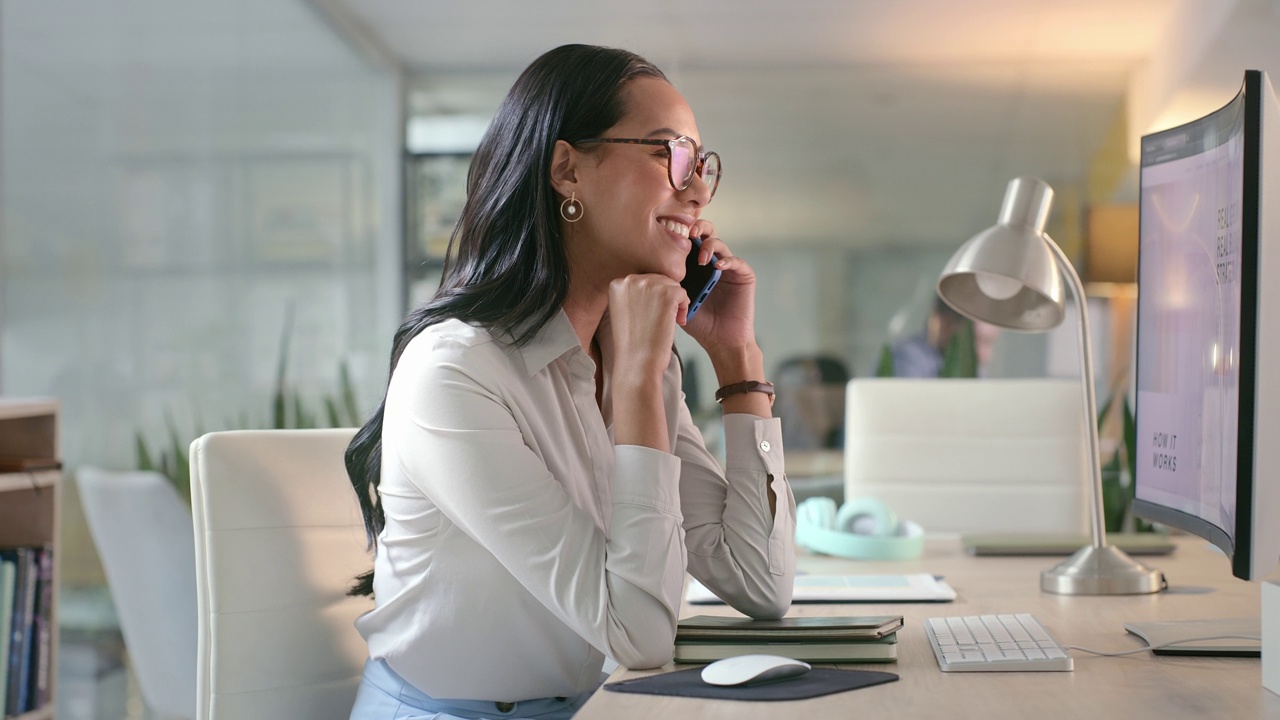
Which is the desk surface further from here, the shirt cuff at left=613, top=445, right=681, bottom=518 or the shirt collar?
the shirt collar

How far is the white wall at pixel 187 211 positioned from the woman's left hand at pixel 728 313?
2928mm

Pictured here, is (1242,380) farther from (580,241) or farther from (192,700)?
(192,700)

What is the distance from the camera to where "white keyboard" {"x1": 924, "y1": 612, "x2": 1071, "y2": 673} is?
107 centimetres

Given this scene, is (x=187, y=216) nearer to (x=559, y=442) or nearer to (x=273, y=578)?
(x=273, y=578)

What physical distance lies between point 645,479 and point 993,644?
391mm

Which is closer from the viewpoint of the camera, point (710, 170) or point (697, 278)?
point (710, 170)

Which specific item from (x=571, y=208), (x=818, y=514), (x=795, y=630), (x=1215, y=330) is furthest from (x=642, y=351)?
(x=818, y=514)

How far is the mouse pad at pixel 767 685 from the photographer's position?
97 cm

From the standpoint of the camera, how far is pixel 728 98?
13.9 feet

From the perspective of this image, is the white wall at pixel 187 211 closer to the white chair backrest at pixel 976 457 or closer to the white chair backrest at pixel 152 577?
the white chair backrest at pixel 152 577

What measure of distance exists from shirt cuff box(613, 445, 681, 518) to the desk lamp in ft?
2.30

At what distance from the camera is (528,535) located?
1118 millimetres

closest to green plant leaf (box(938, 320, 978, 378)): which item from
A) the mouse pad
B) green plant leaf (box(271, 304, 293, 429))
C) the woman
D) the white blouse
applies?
green plant leaf (box(271, 304, 293, 429))

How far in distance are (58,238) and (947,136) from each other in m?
3.20
